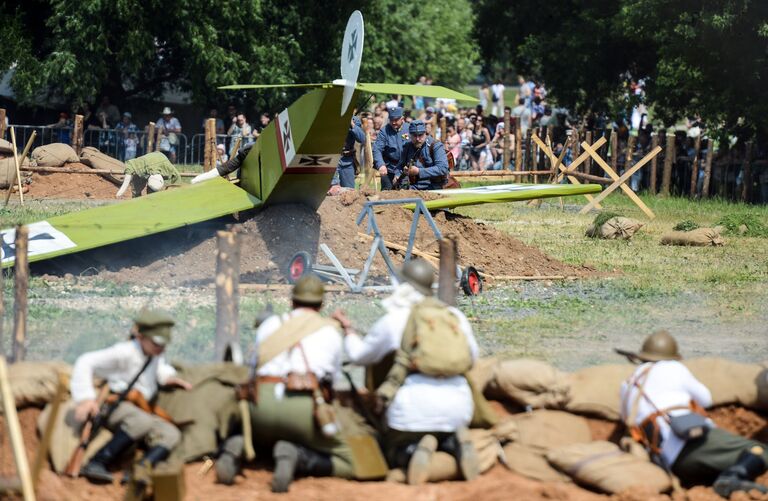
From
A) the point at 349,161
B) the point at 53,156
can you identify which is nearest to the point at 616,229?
the point at 349,161

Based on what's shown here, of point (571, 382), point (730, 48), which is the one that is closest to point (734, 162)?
point (730, 48)

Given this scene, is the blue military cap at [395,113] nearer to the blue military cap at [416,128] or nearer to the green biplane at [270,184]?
the blue military cap at [416,128]

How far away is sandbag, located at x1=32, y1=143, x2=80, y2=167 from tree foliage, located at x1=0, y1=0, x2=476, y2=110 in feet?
18.3

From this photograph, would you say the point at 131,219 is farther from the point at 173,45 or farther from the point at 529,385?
the point at 173,45

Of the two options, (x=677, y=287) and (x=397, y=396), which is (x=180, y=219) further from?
(x=397, y=396)

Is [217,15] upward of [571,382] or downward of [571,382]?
upward

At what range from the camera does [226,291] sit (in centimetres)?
914

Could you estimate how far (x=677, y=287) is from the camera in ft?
49.7

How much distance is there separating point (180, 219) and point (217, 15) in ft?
70.9

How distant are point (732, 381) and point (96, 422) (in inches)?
186

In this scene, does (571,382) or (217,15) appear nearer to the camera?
(571,382)

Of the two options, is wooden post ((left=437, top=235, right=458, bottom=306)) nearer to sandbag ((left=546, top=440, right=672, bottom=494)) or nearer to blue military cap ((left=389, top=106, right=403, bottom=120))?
sandbag ((left=546, top=440, right=672, bottom=494))

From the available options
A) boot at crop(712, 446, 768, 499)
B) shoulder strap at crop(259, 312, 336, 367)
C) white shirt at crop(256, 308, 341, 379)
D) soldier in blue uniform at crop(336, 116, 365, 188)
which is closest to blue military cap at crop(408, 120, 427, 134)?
soldier in blue uniform at crop(336, 116, 365, 188)

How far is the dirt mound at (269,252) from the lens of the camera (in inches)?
595
